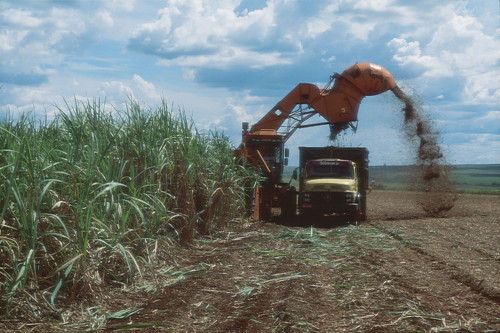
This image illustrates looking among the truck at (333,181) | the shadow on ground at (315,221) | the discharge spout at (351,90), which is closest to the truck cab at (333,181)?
the truck at (333,181)

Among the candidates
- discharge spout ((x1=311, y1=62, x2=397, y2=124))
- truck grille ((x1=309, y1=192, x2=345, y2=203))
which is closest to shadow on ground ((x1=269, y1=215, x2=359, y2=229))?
truck grille ((x1=309, y1=192, x2=345, y2=203))

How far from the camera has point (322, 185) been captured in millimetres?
16719

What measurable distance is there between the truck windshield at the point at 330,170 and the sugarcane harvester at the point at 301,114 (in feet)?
3.71

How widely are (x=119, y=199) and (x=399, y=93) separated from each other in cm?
1433

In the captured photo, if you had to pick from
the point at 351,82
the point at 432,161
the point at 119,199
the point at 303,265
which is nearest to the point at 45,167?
the point at 119,199

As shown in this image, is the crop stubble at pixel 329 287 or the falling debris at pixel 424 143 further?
the falling debris at pixel 424 143

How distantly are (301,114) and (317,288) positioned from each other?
13.1 metres

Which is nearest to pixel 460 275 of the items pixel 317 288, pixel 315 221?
pixel 317 288

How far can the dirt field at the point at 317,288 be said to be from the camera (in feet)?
17.8

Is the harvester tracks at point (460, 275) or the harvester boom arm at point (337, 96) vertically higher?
the harvester boom arm at point (337, 96)

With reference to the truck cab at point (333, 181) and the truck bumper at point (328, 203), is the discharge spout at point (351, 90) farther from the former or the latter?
the truck bumper at point (328, 203)

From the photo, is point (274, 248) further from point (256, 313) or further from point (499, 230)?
point (499, 230)

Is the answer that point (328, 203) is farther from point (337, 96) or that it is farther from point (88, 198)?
point (88, 198)

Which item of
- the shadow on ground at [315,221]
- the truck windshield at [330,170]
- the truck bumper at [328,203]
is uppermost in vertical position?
the truck windshield at [330,170]
